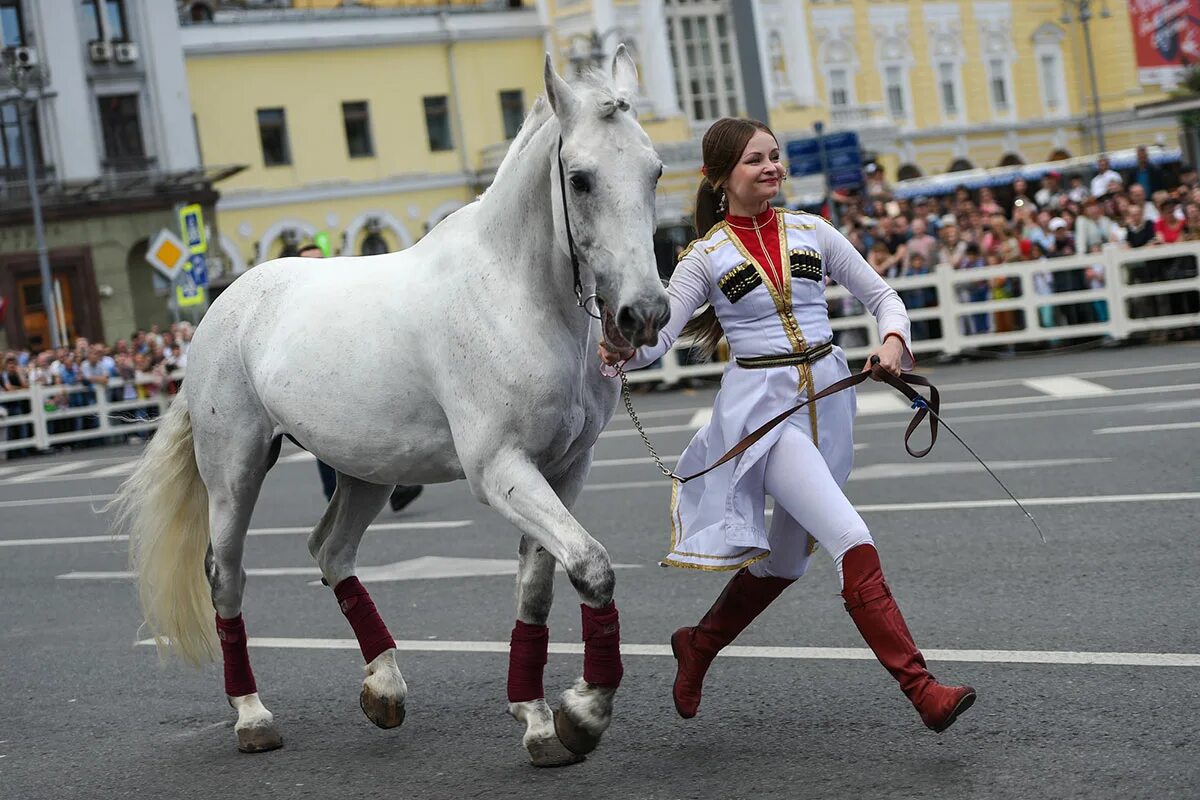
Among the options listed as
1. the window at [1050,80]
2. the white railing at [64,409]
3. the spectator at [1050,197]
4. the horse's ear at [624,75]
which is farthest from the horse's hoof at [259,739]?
the window at [1050,80]

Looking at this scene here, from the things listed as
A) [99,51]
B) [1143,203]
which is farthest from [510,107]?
[1143,203]

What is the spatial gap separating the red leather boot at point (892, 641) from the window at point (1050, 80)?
72723 mm

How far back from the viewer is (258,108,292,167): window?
60.8m

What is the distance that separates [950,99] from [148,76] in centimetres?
3294

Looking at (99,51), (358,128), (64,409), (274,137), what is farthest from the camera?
(358,128)

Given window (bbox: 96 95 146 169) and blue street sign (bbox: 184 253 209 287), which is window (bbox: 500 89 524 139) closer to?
window (bbox: 96 95 146 169)

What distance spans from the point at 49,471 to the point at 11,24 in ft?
114

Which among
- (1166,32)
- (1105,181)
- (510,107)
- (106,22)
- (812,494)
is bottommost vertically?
(812,494)

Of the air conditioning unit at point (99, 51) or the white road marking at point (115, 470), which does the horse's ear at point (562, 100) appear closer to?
the white road marking at point (115, 470)

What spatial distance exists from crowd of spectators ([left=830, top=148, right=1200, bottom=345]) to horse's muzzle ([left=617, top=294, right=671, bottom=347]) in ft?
61.7

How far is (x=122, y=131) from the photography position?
55969 mm

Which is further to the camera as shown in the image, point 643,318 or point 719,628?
point 719,628

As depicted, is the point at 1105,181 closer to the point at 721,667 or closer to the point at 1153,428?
the point at 1153,428

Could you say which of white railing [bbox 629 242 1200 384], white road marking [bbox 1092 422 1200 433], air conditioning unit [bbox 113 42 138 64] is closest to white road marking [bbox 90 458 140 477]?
white railing [bbox 629 242 1200 384]
